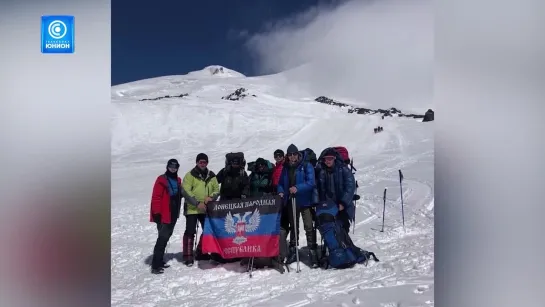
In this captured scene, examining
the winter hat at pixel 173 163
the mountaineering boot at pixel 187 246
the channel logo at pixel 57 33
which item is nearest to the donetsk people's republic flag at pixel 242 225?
the mountaineering boot at pixel 187 246

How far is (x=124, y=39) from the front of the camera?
9.44 feet

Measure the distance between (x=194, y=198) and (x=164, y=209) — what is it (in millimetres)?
212

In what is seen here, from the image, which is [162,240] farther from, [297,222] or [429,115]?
[429,115]

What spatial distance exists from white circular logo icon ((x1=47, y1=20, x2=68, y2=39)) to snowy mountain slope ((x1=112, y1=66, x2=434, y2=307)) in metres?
0.49

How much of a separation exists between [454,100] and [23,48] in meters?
2.73

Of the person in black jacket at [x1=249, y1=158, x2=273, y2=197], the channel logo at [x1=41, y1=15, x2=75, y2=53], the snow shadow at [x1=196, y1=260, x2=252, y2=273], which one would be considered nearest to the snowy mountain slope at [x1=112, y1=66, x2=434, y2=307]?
the snow shadow at [x1=196, y1=260, x2=252, y2=273]

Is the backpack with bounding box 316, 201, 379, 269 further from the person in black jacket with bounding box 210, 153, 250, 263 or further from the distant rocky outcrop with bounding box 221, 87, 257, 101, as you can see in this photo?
the distant rocky outcrop with bounding box 221, 87, 257, 101

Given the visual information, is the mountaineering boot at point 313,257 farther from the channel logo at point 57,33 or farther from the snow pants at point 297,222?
the channel logo at point 57,33

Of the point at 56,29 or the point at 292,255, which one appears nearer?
the point at 56,29

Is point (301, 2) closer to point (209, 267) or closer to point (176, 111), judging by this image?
point (176, 111)

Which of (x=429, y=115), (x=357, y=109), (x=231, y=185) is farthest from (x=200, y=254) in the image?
(x=429, y=115)

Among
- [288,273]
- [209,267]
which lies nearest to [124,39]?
[209,267]

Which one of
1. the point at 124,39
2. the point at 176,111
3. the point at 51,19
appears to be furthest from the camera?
the point at 176,111

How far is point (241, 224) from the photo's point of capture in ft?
9.84
